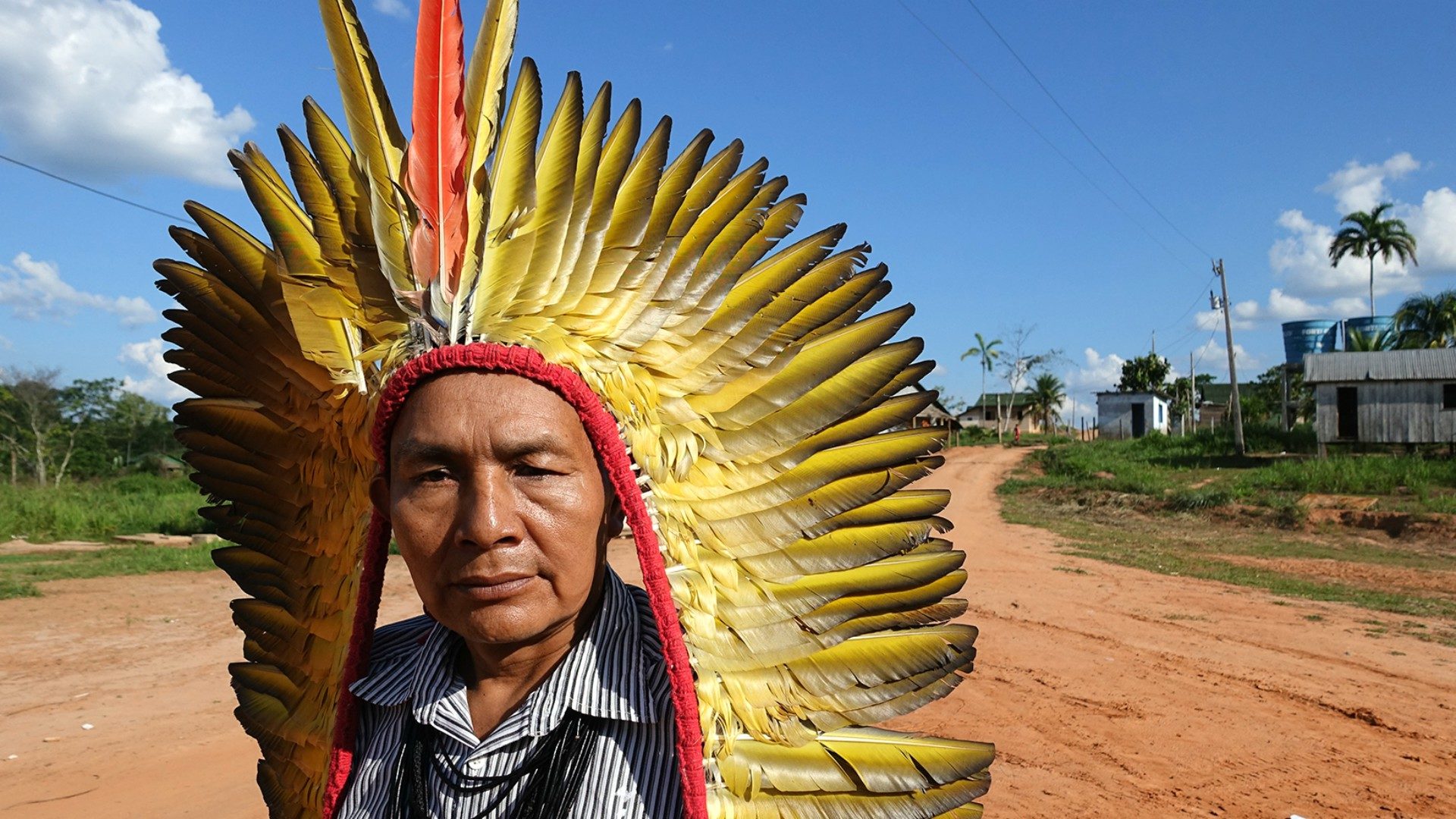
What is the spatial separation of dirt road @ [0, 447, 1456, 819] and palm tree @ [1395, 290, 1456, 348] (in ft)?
91.5

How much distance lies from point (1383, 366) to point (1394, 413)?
168cm

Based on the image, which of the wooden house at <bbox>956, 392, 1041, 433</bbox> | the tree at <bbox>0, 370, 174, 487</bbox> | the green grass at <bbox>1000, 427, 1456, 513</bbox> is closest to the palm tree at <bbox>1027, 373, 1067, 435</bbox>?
the wooden house at <bbox>956, 392, 1041, 433</bbox>

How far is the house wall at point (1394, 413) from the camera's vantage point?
19.9 meters

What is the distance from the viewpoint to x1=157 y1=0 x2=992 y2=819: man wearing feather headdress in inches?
45.0

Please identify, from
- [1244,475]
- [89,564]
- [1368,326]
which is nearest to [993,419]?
[1368,326]

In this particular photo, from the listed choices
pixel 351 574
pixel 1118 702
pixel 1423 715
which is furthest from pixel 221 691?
pixel 1423 715

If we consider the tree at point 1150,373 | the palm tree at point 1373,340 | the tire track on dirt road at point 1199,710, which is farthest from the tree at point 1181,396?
the tire track on dirt road at point 1199,710

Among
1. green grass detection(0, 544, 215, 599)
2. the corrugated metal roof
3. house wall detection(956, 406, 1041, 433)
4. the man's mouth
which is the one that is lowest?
green grass detection(0, 544, 215, 599)

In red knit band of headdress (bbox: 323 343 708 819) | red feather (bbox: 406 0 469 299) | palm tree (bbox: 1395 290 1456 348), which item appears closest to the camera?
red knit band of headdress (bbox: 323 343 708 819)

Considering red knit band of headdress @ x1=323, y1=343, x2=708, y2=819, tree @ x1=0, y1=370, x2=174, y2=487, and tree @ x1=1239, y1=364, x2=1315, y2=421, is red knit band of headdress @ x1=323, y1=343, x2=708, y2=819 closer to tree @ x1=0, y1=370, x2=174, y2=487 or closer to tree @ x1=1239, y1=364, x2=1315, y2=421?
tree @ x1=0, y1=370, x2=174, y2=487

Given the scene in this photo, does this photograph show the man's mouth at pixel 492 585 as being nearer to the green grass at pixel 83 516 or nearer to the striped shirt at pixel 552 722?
the striped shirt at pixel 552 722

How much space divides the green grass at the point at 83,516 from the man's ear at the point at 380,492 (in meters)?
Result: 13.6

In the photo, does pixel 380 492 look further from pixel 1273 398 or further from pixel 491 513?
pixel 1273 398

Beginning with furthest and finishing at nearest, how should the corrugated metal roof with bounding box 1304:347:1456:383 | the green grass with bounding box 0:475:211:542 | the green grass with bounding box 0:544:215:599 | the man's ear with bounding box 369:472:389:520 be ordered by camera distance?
the corrugated metal roof with bounding box 1304:347:1456:383 → the green grass with bounding box 0:475:211:542 → the green grass with bounding box 0:544:215:599 → the man's ear with bounding box 369:472:389:520
